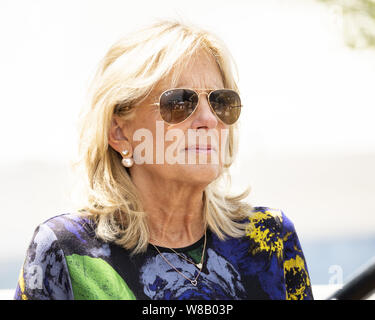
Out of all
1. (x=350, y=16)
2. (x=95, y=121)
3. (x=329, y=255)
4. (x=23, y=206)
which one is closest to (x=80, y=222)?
(x=95, y=121)

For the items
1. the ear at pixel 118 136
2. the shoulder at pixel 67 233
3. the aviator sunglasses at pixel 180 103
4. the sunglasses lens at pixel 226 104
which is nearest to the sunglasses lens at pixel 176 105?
the aviator sunglasses at pixel 180 103

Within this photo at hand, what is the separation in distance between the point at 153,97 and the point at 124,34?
344mm

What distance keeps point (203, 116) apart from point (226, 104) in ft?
0.42

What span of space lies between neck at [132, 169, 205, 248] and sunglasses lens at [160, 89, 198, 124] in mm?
276

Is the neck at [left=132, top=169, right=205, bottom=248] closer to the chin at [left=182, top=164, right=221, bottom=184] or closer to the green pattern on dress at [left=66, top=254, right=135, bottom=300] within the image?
the chin at [left=182, top=164, right=221, bottom=184]

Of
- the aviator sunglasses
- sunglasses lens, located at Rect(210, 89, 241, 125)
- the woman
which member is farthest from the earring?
sunglasses lens, located at Rect(210, 89, 241, 125)

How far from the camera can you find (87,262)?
2074mm

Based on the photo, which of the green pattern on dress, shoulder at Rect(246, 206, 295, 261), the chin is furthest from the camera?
shoulder at Rect(246, 206, 295, 261)

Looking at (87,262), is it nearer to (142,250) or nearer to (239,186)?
(142,250)

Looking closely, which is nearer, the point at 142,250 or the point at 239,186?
the point at 142,250

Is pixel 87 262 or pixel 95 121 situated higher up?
pixel 95 121

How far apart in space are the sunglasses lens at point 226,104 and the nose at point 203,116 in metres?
0.03

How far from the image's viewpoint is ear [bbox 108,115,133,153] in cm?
238
